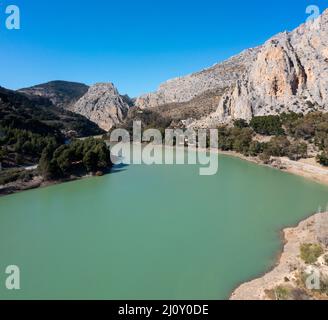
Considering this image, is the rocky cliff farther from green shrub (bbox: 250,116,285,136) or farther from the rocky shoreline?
the rocky shoreline

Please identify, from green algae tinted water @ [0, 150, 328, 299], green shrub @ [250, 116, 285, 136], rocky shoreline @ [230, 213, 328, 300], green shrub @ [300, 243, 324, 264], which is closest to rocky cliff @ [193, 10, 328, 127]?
green shrub @ [250, 116, 285, 136]

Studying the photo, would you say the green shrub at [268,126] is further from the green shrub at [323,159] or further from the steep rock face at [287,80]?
the green shrub at [323,159]

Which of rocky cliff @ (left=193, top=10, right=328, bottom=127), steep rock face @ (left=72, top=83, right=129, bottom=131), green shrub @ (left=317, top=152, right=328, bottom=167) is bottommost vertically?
green shrub @ (left=317, top=152, right=328, bottom=167)

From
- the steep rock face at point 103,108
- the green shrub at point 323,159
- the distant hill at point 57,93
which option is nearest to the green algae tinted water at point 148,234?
the green shrub at point 323,159

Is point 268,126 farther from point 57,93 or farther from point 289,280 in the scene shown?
point 57,93
